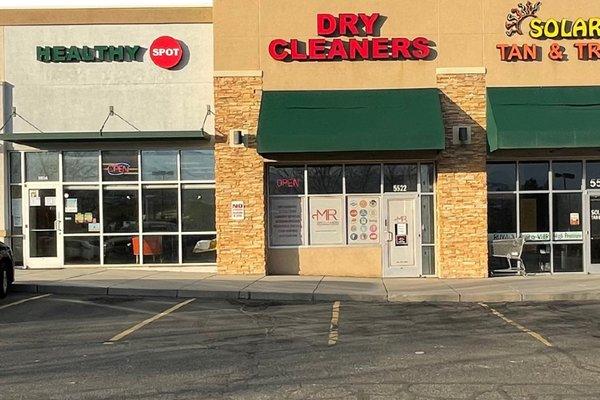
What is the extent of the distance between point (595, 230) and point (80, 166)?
43.9ft

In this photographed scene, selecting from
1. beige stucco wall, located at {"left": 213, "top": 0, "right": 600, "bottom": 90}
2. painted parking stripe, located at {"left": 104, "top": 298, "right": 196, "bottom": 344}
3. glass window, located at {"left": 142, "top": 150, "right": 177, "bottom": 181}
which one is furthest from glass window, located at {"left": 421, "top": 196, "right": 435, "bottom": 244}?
painted parking stripe, located at {"left": 104, "top": 298, "right": 196, "bottom": 344}

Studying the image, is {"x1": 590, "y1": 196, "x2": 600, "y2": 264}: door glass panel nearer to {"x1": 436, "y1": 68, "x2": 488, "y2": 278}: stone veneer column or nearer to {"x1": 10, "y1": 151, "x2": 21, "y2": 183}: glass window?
{"x1": 436, "y1": 68, "x2": 488, "y2": 278}: stone veneer column

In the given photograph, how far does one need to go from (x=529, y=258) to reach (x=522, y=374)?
34.5ft

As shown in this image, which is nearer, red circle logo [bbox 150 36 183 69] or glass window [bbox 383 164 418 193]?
glass window [bbox 383 164 418 193]

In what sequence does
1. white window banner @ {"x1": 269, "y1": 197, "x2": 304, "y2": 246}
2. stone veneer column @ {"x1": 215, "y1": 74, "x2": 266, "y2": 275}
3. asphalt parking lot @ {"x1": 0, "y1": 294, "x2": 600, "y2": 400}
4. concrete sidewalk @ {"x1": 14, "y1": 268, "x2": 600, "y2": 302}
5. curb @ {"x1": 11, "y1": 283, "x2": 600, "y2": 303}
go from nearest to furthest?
asphalt parking lot @ {"x1": 0, "y1": 294, "x2": 600, "y2": 400} < curb @ {"x1": 11, "y1": 283, "x2": 600, "y2": 303} < concrete sidewalk @ {"x1": 14, "y1": 268, "x2": 600, "y2": 302} < stone veneer column @ {"x1": 215, "y1": 74, "x2": 266, "y2": 275} < white window banner @ {"x1": 269, "y1": 197, "x2": 304, "y2": 246}

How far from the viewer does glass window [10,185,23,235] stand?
56.4 ft

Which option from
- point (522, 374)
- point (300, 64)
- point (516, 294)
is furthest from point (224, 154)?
point (522, 374)

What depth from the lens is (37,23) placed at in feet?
55.1

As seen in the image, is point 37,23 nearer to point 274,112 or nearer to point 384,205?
point 274,112

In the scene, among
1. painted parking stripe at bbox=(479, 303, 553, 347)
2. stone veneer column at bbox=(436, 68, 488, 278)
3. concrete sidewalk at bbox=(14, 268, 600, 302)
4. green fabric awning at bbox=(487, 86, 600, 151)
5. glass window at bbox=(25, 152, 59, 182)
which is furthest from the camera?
glass window at bbox=(25, 152, 59, 182)

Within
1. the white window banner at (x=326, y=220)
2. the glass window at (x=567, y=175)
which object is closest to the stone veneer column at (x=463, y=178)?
the glass window at (x=567, y=175)

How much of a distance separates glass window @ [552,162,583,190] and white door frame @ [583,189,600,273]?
33 centimetres

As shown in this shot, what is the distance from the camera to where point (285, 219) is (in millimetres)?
16719

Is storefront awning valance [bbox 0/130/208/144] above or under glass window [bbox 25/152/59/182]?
above
